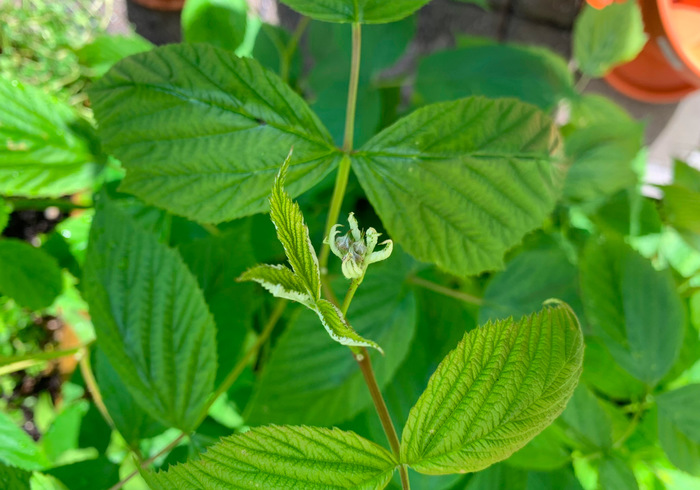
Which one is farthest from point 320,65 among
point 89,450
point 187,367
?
point 89,450

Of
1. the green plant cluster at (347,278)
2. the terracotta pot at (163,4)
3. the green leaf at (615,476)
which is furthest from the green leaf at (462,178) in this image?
the terracotta pot at (163,4)

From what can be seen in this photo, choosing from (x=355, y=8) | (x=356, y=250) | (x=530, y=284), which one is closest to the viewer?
(x=356, y=250)

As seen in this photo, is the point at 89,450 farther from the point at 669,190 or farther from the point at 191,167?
the point at 669,190

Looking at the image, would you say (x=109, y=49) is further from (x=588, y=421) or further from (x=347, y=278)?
(x=588, y=421)

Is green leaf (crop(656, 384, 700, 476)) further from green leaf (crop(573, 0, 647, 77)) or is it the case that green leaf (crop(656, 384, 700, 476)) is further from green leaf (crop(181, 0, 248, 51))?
green leaf (crop(181, 0, 248, 51))

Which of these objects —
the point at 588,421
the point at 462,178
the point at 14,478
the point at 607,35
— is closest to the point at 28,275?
the point at 14,478
